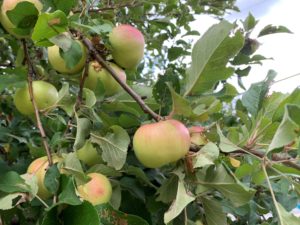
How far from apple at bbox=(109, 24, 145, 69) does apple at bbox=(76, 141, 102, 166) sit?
17cm

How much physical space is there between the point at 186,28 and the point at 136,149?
0.88 metres

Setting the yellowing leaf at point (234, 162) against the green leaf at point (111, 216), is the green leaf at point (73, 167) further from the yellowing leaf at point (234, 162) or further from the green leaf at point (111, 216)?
the yellowing leaf at point (234, 162)

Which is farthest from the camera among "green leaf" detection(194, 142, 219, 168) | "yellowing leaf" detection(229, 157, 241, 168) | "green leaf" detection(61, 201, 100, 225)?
"yellowing leaf" detection(229, 157, 241, 168)

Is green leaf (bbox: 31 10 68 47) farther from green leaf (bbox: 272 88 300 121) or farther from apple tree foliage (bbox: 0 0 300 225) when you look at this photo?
green leaf (bbox: 272 88 300 121)

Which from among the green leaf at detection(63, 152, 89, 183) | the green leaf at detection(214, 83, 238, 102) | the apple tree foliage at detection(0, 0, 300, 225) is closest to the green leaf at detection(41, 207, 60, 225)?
the apple tree foliage at detection(0, 0, 300, 225)

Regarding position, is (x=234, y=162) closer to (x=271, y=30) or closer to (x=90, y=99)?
(x=90, y=99)

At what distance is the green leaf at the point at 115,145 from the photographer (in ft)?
2.15

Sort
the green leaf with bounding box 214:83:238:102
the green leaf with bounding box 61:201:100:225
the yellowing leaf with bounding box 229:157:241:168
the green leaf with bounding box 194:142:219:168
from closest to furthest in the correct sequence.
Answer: the green leaf with bounding box 61:201:100:225, the green leaf with bounding box 194:142:219:168, the yellowing leaf with bounding box 229:157:241:168, the green leaf with bounding box 214:83:238:102

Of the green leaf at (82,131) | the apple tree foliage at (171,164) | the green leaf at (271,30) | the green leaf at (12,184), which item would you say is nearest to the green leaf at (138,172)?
the apple tree foliage at (171,164)

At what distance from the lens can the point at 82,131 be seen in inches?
25.2

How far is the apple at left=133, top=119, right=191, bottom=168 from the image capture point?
59cm

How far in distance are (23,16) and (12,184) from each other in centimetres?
26

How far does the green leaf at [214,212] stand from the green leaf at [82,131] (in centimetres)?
23

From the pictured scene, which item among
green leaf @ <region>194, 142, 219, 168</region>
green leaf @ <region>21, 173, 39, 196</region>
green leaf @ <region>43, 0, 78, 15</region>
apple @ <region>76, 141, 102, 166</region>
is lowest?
apple @ <region>76, 141, 102, 166</region>
